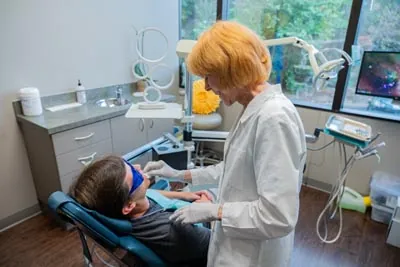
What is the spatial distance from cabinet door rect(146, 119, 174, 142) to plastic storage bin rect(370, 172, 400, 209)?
1.82m

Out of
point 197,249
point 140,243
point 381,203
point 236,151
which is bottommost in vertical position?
point 381,203

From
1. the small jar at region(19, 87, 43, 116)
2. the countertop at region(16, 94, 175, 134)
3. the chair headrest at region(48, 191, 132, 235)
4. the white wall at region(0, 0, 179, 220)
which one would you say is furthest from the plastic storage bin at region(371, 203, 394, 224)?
the small jar at region(19, 87, 43, 116)

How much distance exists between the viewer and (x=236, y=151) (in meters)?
0.88

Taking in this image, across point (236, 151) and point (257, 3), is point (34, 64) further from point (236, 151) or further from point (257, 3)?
point (257, 3)

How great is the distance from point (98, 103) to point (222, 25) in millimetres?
1795

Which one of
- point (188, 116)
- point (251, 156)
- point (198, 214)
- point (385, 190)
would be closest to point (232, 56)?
point (251, 156)

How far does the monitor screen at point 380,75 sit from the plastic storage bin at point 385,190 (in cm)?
67

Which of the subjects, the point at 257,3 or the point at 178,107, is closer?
the point at 178,107

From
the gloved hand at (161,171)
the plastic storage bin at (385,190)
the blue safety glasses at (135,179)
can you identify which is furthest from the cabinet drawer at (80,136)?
the plastic storage bin at (385,190)

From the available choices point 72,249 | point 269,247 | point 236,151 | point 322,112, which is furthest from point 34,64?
point 322,112

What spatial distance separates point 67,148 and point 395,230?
2339 millimetres

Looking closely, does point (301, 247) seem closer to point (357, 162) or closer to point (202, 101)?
point (357, 162)

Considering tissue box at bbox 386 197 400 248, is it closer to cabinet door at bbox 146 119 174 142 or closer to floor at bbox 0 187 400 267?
floor at bbox 0 187 400 267

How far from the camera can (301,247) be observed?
1960 mm
